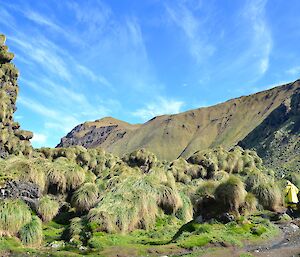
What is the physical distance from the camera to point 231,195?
104 ft

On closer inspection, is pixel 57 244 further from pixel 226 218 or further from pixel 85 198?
pixel 226 218

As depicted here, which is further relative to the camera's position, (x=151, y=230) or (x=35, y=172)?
(x=35, y=172)

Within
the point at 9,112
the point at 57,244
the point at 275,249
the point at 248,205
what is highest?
the point at 9,112

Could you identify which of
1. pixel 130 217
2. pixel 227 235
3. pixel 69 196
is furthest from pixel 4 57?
pixel 227 235

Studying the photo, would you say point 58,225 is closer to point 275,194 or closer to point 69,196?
point 69,196

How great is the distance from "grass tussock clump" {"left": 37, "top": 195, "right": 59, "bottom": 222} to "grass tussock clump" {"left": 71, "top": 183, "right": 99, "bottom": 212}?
6.65ft

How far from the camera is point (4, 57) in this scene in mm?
67938

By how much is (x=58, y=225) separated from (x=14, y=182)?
5525 mm

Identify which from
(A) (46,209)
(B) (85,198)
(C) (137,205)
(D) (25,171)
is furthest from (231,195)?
(D) (25,171)

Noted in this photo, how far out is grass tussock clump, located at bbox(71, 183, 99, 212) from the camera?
3550cm

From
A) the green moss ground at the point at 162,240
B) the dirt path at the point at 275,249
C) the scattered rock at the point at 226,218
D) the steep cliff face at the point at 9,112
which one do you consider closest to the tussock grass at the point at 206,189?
the scattered rock at the point at 226,218

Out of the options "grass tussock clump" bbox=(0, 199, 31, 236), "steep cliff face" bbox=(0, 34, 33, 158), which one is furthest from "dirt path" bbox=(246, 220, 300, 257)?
"steep cliff face" bbox=(0, 34, 33, 158)

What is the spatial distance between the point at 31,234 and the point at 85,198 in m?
10.1

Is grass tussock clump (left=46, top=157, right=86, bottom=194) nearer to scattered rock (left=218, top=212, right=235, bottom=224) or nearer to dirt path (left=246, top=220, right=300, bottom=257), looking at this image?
scattered rock (left=218, top=212, right=235, bottom=224)
